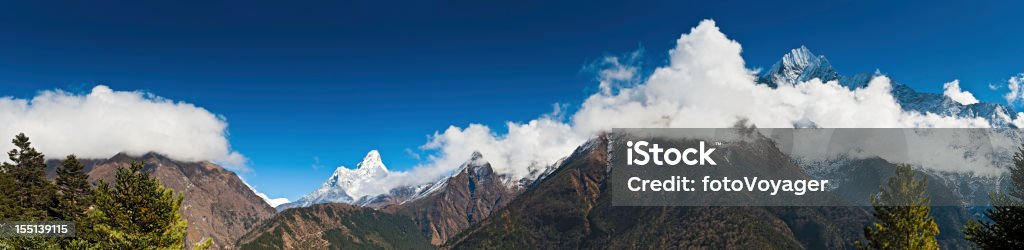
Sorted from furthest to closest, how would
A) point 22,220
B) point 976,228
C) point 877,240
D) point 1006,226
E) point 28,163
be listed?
point 28,163
point 22,220
point 877,240
point 976,228
point 1006,226

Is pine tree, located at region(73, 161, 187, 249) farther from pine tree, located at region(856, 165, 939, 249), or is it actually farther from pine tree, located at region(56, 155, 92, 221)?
pine tree, located at region(856, 165, 939, 249)

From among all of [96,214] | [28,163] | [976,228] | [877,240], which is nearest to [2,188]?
[28,163]

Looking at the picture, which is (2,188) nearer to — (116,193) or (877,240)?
(116,193)

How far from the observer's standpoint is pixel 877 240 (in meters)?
57.5

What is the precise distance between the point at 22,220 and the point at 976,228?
327ft

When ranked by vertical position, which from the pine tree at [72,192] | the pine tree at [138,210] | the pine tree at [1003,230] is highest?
the pine tree at [72,192]

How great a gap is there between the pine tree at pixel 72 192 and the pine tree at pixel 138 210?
115 feet

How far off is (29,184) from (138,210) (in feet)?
150

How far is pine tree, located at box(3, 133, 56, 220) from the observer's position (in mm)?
79688

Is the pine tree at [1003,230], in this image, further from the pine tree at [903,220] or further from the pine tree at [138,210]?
the pine tree at [138,210]

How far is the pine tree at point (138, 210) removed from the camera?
51625 millimetres

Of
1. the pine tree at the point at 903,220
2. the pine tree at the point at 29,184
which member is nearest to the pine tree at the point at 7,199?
the pine tree at the point at 29,184

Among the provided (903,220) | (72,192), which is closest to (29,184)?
(72,192)

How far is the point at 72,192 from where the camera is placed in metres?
84.1
